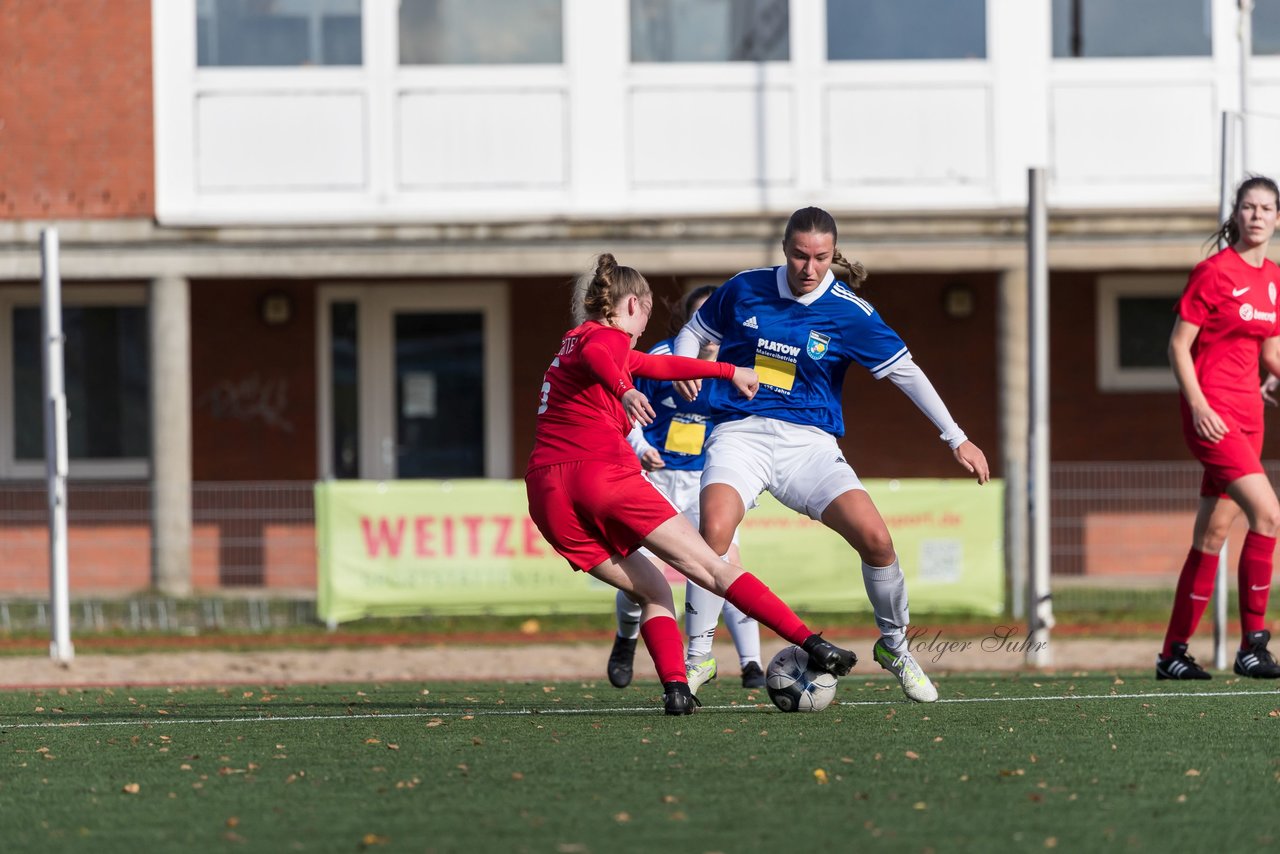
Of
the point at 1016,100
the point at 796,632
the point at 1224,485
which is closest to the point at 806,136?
the point at 1016,100

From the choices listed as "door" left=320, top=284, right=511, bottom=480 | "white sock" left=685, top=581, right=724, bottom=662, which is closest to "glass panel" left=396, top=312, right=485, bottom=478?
"door" left=320, top=284, right=511, bottom=480

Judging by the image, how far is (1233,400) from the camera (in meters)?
7.88

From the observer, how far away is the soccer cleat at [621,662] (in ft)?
26.9

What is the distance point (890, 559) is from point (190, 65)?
36.1 feet

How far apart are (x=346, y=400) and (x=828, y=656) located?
1215cm

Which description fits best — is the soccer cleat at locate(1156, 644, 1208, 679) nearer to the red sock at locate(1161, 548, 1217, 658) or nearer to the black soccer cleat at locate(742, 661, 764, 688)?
the red sock at locate(1161, 548, 1217, 658)

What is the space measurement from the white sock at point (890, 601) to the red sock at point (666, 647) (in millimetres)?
793

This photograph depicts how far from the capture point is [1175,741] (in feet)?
19.1

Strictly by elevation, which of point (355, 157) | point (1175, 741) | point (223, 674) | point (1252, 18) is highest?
point (1252, 18)

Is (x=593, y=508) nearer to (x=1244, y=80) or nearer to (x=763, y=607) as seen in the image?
(x=763, y=607)

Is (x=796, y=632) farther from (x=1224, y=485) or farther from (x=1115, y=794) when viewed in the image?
(x=1224, y=485)

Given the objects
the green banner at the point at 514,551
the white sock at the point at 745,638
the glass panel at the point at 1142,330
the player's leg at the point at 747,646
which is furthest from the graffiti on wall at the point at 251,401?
the white sock at the point at 745,638

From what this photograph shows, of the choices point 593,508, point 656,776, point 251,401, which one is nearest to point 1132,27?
point 251,401

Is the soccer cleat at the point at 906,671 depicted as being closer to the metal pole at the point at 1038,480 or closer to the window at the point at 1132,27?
the metal pole at the point at 1038,480
